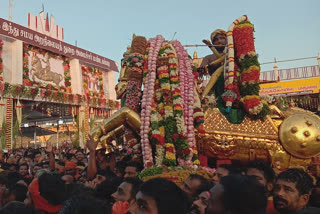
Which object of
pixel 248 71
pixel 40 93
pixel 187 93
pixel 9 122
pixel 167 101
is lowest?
pixel 9 122

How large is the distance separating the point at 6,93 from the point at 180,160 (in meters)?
15.2

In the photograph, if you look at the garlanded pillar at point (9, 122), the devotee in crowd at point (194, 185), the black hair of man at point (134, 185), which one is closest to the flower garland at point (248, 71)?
the devotee in crowd at point (194, 185)

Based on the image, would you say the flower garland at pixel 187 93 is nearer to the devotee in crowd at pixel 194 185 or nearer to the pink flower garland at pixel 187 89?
the pink flower garland at pixel 187 89

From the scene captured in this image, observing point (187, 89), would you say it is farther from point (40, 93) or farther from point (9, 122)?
point (40, 93)

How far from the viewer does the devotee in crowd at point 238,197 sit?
149 cm

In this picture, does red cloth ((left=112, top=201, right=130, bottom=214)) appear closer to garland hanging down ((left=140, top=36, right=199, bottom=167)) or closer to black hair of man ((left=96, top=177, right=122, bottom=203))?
black hair of man ((left=96, top=177, right=122, bottom=203))

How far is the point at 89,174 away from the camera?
14.6 ft

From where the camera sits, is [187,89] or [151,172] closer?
[151,172]

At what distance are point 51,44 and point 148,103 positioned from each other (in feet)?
58.5

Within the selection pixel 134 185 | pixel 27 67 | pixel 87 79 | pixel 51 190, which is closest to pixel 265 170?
pixel 134 185

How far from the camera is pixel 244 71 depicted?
5852 millimetres

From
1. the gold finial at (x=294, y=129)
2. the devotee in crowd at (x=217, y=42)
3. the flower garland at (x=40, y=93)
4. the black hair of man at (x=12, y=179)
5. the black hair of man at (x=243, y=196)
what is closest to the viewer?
the black hair of man at (x=243, y=196)

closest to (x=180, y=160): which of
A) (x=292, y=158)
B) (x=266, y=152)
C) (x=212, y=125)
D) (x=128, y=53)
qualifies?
(x=212, y=125)

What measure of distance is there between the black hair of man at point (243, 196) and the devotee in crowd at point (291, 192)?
A: 44.7 inches
